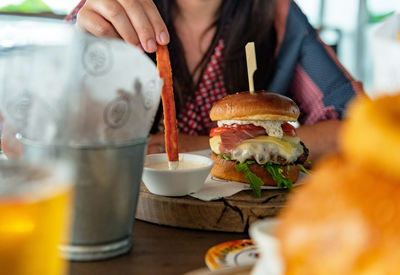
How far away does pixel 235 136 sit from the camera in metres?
1.87

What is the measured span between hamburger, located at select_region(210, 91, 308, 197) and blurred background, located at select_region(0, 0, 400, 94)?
23.4 feet

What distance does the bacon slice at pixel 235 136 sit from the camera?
1.85m

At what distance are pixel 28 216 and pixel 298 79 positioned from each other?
2697mm

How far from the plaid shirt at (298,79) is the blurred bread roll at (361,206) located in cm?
232

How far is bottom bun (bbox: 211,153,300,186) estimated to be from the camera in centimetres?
174

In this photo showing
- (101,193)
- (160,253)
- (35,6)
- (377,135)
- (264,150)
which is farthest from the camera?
(35,6)

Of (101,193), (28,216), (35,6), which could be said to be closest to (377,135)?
(28,216)

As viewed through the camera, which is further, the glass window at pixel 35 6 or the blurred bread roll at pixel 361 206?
the glass window at pixel 35 6

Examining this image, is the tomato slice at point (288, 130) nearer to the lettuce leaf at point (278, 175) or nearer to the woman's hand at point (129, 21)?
the lettuce leaf at point (278, 175)

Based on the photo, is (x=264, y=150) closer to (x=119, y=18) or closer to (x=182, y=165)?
(x=182, y=165)

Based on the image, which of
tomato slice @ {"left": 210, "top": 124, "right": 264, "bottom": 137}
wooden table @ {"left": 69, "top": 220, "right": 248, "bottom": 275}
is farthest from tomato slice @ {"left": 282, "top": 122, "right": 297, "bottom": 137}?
wooden table @ {"left": 69, "top": 220, "right": 248, "bottom": 275}

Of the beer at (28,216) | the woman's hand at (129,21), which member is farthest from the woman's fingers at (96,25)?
the beer at (28,216)

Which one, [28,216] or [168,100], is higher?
Answer: [28,216]

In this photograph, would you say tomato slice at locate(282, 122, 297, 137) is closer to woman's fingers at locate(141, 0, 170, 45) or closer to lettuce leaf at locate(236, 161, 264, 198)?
lettuce leaf at locate(236, 161, 264, 198)
